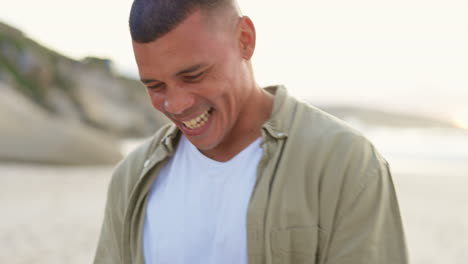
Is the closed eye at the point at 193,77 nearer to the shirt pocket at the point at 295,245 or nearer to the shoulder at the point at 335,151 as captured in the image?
the shoulder at the point at 335,151

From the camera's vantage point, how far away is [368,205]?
4.97 feet

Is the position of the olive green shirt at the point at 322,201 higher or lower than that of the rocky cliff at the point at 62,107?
lower

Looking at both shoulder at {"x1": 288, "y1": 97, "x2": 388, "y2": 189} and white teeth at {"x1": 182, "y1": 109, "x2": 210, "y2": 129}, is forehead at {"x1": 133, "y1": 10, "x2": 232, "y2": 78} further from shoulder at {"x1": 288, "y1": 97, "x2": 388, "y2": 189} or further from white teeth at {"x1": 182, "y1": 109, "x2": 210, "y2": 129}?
shoulder at {"x1": 288, "y1": 97, "x2": 388, "y2": 189}

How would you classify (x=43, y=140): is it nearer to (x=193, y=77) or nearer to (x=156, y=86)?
(x=156, y=86)

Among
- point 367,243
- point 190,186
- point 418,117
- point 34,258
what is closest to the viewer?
point 367,243

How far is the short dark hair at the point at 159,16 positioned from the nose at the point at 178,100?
180mm

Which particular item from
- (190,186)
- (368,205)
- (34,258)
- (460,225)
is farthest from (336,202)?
(460,225)

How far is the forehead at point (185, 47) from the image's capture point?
5.15 feet

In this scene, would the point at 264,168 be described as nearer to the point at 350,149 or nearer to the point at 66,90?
the point at 350,149

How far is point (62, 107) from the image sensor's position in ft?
82.5

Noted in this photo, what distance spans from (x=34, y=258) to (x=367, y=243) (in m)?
4.81

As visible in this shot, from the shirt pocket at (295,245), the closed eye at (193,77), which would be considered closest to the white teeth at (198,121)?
the closed eye at (193,77)

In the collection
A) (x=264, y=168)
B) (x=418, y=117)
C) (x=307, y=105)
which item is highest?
(x=418, y=117)

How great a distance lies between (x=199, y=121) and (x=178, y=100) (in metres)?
0.11
